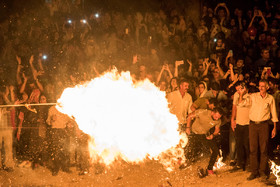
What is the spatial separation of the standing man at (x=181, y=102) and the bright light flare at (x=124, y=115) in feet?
2.42

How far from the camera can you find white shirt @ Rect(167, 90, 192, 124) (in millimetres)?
10234

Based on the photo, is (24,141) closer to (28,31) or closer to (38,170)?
(38,170)

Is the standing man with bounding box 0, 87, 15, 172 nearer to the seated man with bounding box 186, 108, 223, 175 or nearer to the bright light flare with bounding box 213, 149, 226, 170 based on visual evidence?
the seated man with bounding box 186, 108, 223, 175

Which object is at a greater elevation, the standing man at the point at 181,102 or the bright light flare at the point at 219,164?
the standing man at the point at 181,102

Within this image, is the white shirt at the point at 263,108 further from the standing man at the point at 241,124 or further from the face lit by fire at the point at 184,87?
the face lit by fire at the point at 184,87

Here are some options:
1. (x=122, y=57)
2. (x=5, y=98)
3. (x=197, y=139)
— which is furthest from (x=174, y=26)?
(x=5, y=98)

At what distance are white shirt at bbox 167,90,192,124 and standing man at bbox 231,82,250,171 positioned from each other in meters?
1.18

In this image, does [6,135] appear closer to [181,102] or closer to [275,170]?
[181,102]

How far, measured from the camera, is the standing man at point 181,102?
1023cm

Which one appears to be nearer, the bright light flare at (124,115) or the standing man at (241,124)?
the bright light flare at (124,115)

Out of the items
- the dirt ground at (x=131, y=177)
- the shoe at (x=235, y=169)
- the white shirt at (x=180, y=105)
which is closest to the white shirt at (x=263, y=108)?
the dirt ground at (x=131, y=177)

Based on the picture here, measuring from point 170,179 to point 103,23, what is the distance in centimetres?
727

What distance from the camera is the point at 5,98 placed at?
36.3 feet

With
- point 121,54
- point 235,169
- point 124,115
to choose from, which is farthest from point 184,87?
point 121,54
